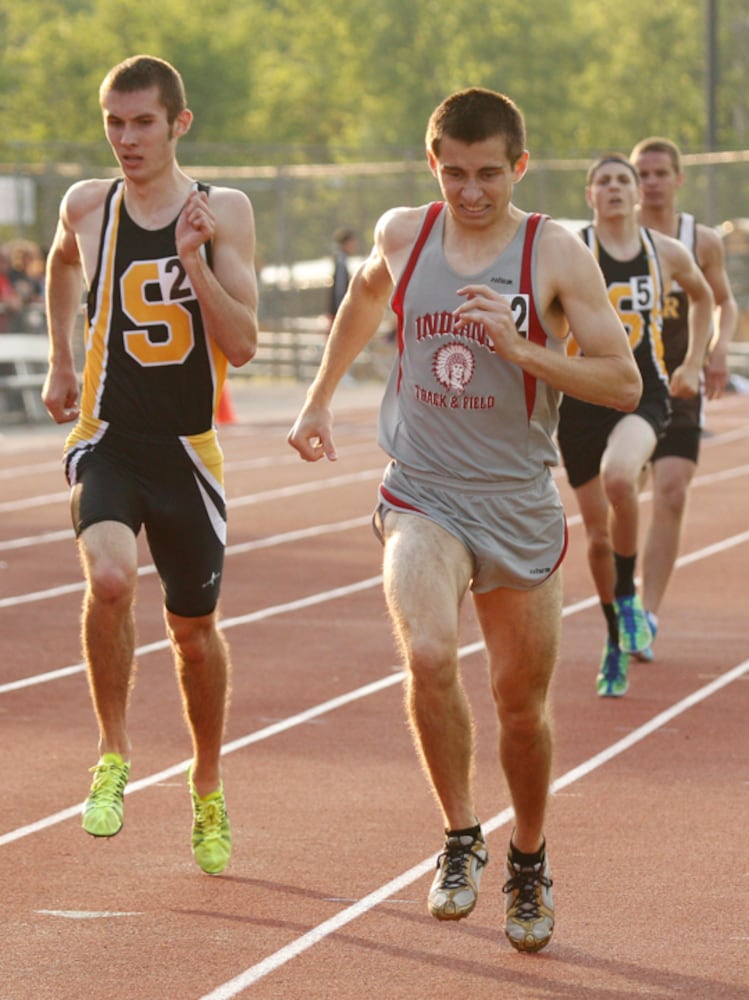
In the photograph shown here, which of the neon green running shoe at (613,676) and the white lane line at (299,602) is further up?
the neon green running shoe at (613,676)

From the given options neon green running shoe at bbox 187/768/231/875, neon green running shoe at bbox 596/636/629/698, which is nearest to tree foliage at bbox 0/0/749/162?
neon green running shoe at bbox 596/636/629/698

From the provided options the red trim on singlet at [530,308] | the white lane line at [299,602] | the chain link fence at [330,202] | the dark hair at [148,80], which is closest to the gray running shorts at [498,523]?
the red trim on singlet at [530,308]

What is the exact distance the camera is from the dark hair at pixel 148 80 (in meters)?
6.31

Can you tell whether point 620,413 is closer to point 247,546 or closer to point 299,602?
point 299,602

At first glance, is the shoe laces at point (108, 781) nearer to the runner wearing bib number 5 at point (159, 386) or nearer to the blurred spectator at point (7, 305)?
the runner wearing bib number 5 at point (159, 386)

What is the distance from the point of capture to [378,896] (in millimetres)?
6156

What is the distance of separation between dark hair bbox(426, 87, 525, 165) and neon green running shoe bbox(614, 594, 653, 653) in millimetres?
4462

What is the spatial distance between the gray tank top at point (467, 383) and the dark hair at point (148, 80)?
44.9 inches

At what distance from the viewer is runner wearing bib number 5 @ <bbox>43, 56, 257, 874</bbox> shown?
20.5 feet

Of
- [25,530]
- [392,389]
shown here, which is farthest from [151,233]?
[25,530]

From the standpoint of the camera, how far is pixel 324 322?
30.5m

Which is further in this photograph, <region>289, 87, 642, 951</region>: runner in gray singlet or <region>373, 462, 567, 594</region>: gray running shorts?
<region>373, 462, 567, 594</region>: gray running shorts

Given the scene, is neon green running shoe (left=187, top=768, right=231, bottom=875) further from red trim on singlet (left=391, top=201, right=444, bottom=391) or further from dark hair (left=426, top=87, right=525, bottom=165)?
dark hair (left=426, top=87, right=525, bottom=165)

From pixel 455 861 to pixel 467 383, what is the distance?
1219mm
